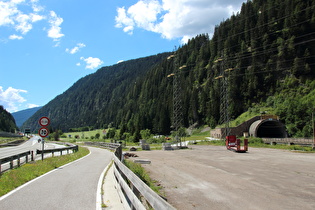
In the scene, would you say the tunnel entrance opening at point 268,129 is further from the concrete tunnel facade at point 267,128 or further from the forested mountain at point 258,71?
the forested mountain at point 258,71

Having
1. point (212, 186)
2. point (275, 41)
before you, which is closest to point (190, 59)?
point (275, 41)

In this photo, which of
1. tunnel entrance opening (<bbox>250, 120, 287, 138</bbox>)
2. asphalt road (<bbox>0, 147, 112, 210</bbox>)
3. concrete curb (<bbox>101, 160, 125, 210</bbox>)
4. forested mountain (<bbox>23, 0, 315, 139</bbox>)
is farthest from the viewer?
forested mountain (<bbox>23, 0, 315, 139</bbox>)

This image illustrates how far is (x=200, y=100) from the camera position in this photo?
443ft

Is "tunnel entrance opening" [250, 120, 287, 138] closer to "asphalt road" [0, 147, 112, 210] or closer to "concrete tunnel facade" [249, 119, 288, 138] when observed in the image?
"concrete tunnel facade" [249, 119, 288, 138]

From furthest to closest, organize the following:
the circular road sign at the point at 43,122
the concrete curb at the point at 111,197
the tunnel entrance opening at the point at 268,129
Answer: the tunnel entrance opening at the point at 268,129 < the circular road sign at the point at 43,122 < the concrete curb at the point at 111,197

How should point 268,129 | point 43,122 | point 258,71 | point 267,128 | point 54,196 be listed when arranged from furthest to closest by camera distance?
point 258,71
point 268,129
point 267,128
point 43,122
point 54,196

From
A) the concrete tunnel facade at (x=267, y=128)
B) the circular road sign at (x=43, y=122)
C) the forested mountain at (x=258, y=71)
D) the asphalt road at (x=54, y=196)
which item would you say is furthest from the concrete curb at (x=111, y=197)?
the forested mountain at (x=258, y=71)

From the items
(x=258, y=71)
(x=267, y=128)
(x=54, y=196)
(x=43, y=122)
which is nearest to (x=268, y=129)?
(x=267, y=128)

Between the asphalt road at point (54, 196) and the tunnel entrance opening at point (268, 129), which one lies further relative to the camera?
the tunnel entrance opening at point (268, 129)

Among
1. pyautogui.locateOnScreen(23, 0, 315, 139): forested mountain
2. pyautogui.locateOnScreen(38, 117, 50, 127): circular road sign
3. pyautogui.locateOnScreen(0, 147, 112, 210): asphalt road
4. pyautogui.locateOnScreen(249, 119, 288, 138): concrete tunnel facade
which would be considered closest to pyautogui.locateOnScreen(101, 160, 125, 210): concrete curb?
pyautogui.locateOnScreen(0, 147, 112, 210): asphalt road

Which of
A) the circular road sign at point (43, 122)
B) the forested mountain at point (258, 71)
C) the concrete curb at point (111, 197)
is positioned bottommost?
the concrete curb at point (111, 197)

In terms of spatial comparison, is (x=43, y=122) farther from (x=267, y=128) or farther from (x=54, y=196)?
(x=267, y=128)

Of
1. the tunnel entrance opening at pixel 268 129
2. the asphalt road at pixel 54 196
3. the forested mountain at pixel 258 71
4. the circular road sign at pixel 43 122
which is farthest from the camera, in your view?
the forested mountain at pixel 258 71

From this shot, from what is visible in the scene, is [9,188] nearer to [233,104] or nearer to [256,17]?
[233,104]
